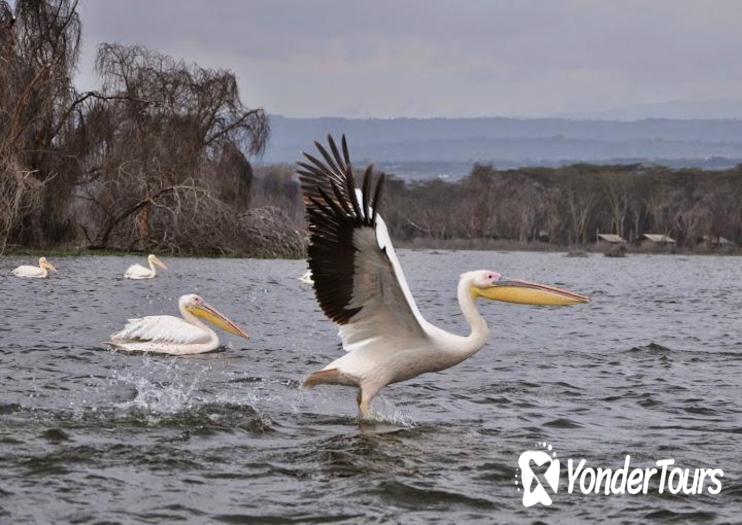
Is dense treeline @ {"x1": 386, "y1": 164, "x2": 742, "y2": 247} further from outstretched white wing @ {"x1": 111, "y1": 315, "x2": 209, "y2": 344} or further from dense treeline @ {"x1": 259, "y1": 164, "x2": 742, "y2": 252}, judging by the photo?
outstretched white wing @ {"x1": 111, "y1": 315, "x2": 209, "y2": 344}

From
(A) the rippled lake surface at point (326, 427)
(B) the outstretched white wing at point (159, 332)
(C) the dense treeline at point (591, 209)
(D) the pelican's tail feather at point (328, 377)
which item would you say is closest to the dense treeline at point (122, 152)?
(A) the rippled lake surface at point (326, 427)

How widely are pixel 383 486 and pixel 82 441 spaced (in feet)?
5.75

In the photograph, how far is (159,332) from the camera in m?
11.0

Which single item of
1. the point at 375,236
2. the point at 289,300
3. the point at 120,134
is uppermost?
the point at 120,134

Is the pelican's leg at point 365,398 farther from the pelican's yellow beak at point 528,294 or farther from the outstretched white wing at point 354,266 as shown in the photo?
the pelican's yellow beak at point 528,294

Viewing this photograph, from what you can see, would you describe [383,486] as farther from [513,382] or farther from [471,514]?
[513,382]

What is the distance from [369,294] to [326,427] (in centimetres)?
103

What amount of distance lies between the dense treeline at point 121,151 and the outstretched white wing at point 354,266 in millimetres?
18236

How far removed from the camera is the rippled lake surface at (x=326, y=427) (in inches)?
209

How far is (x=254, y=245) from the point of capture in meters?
31.6

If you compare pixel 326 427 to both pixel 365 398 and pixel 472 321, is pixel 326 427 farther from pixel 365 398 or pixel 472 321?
pixel 472 321

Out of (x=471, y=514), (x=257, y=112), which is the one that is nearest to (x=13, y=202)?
(x=257, y=112)

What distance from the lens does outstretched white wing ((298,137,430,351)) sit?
618 centimetres

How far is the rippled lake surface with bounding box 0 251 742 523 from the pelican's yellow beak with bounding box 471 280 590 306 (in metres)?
0.83
